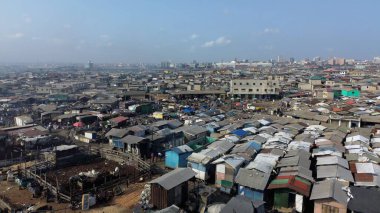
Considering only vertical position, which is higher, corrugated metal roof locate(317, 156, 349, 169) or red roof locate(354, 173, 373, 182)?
corrugated metal roof locate(317, 156, 349, 169)

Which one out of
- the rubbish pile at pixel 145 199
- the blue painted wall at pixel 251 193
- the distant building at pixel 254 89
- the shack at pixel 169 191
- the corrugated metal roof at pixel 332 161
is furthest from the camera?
the distant building at pixel 254 89

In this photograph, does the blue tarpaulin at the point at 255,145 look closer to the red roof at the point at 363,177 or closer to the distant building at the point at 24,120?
the red roof at the point at 363,177

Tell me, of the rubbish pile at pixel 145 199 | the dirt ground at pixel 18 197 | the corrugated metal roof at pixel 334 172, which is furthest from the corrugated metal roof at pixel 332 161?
the dirt ground at pixel 18 197

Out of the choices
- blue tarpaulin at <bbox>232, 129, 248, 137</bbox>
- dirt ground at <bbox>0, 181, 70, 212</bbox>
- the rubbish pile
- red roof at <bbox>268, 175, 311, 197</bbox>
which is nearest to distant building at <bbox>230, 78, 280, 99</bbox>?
blue tarpaulin at <bbox>232, 129, 248, 137</bbox>

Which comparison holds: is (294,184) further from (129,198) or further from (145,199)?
(129,198)

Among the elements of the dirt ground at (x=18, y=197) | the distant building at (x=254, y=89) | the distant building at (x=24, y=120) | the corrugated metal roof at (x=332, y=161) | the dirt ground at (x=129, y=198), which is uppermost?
the distant building at (x=254, y=89)

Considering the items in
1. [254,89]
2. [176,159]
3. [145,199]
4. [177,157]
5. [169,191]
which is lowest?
[145,199]

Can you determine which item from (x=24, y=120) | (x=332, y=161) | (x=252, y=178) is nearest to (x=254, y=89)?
(x=24, y=120)

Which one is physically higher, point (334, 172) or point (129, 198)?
point (334, 172)

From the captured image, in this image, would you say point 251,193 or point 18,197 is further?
point 18,197

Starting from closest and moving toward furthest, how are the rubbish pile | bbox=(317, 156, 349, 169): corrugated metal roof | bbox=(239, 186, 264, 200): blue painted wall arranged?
the rubbish pile → bbox=(239, 186, 264, 200): blue painted wall → bbox=(317, 156, 349, 169): corrugated metal roof

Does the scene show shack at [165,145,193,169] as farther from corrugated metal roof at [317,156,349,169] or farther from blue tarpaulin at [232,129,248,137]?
corrugated metal roof at [317,156,349,169]

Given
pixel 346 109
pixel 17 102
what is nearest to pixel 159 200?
pixel 346 109
